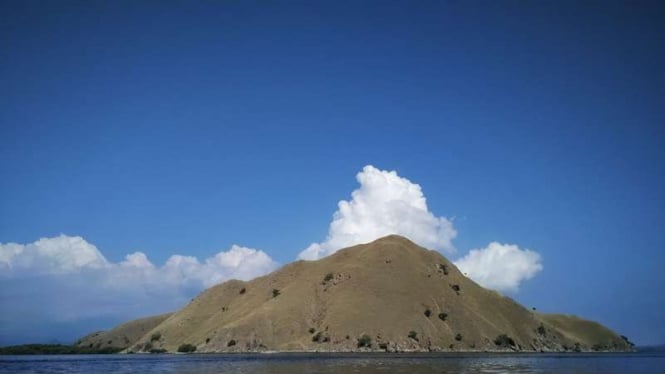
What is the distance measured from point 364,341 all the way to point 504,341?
45.9 meters

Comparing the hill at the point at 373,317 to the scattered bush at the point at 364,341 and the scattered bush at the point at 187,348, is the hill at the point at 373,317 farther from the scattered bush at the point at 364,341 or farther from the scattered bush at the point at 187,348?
the scattered bush at the point at 187,348

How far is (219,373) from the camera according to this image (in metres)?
67.7

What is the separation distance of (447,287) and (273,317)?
57.8 meters

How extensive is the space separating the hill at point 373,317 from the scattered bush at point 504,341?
296 millimetres

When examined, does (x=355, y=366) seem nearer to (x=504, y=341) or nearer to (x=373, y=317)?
(x=373, y=317)

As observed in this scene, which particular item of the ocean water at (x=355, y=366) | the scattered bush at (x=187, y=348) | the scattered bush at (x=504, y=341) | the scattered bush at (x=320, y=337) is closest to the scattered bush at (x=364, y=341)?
the scattered bush at (x=320, y=337)

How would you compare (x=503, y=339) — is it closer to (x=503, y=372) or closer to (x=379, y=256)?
(x=379, y=256)

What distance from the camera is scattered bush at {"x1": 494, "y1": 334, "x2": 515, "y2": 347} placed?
170750 mm

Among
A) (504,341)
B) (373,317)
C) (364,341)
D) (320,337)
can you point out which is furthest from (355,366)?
(504,341)

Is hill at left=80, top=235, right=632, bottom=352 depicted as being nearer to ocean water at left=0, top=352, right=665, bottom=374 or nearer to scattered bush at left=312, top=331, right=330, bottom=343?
scattered bush at left=312, top=331, right=330, bottom=343

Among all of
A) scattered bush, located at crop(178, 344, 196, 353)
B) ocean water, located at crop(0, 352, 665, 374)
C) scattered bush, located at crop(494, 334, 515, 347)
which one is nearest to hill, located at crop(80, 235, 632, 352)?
scattered bush, located at crop(494, 334, 515, 347)

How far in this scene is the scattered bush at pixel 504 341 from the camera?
6722 inches

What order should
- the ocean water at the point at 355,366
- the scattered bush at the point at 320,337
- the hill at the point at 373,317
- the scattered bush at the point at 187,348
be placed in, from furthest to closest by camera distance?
1. the scattered bush at the point at 187,348
2. the hill at the point at 373,317
3. the scattered bush at the point at 320,337
4. the ocean water at the point at 355,366

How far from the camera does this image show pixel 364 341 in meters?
156
